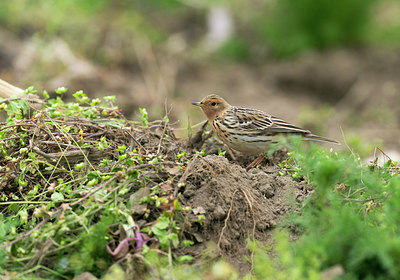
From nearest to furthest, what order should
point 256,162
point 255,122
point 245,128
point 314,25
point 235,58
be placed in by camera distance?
point 256,162, point 245,128, point 255,122, point 314,25, point 235,58

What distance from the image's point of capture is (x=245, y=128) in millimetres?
6020

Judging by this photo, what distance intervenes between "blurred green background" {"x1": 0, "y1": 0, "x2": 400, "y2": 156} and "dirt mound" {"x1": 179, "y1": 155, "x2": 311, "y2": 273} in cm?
551

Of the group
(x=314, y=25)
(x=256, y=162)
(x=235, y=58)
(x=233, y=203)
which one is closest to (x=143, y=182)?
(x=233, y=203)

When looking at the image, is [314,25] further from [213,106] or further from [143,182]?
[143,182]

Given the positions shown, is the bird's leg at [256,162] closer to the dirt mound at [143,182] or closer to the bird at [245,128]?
the bird at [245,128]

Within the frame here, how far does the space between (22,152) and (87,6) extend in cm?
954

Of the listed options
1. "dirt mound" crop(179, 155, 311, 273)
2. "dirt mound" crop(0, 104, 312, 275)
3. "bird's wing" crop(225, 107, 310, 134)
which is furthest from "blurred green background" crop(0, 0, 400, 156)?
"dirt mound" crop(179, 155, 311, 273)

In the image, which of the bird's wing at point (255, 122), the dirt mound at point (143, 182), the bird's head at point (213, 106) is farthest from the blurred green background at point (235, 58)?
the dirt mound at point (143, 182)

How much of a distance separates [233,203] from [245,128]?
6.18 ft

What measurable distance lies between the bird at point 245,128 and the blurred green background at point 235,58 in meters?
3.65

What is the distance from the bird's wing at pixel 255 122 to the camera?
6.09m

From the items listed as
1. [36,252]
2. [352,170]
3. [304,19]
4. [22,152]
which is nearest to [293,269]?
[352,170]

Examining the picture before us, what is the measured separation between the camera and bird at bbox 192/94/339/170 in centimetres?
577

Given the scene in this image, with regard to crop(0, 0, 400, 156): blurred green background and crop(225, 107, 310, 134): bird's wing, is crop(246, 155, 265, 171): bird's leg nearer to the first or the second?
crop(225, 107, 310, 134): bird's wing
